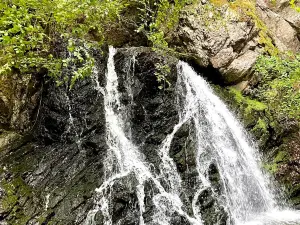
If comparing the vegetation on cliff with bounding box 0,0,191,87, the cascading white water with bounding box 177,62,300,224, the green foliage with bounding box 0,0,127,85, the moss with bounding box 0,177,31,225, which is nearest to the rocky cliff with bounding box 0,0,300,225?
the moss with bounding box 0,177,31,225

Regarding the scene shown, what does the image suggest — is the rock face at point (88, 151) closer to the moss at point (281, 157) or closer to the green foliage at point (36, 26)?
the green foliage at point (36, 26)

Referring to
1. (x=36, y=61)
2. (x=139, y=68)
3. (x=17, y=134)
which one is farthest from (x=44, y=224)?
(x=139, y=68)

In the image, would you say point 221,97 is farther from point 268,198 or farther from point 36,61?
point 36,61

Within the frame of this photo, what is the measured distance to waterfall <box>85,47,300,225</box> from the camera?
5879 millimetres

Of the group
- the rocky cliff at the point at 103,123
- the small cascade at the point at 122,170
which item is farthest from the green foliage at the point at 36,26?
the small cascade at the point at 122,170

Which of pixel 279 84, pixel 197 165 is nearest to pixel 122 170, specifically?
pixel 197 165

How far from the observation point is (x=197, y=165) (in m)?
6.53

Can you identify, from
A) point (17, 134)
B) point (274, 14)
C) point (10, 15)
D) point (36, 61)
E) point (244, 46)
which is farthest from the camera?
point (274, 14)

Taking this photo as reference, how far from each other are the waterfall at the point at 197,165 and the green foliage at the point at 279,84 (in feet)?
5.31

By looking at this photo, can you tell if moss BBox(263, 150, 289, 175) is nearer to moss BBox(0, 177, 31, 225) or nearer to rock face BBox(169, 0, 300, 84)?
rock face BBox(169, 0, 300, 84)

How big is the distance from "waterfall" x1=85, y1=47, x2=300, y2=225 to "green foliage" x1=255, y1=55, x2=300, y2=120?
162 cm

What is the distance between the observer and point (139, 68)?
7.28m

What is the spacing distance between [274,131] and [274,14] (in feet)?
18.0

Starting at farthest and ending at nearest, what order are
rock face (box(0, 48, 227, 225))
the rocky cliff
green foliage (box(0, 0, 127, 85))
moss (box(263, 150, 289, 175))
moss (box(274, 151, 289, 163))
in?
moss (box(274, 151, 289, 163))
moss (box(263, 150, 289, 175))
the rocky cliff
rock face (box(0, 48, 227, 225))
green foliage (box(0, 0, 127, 85))
